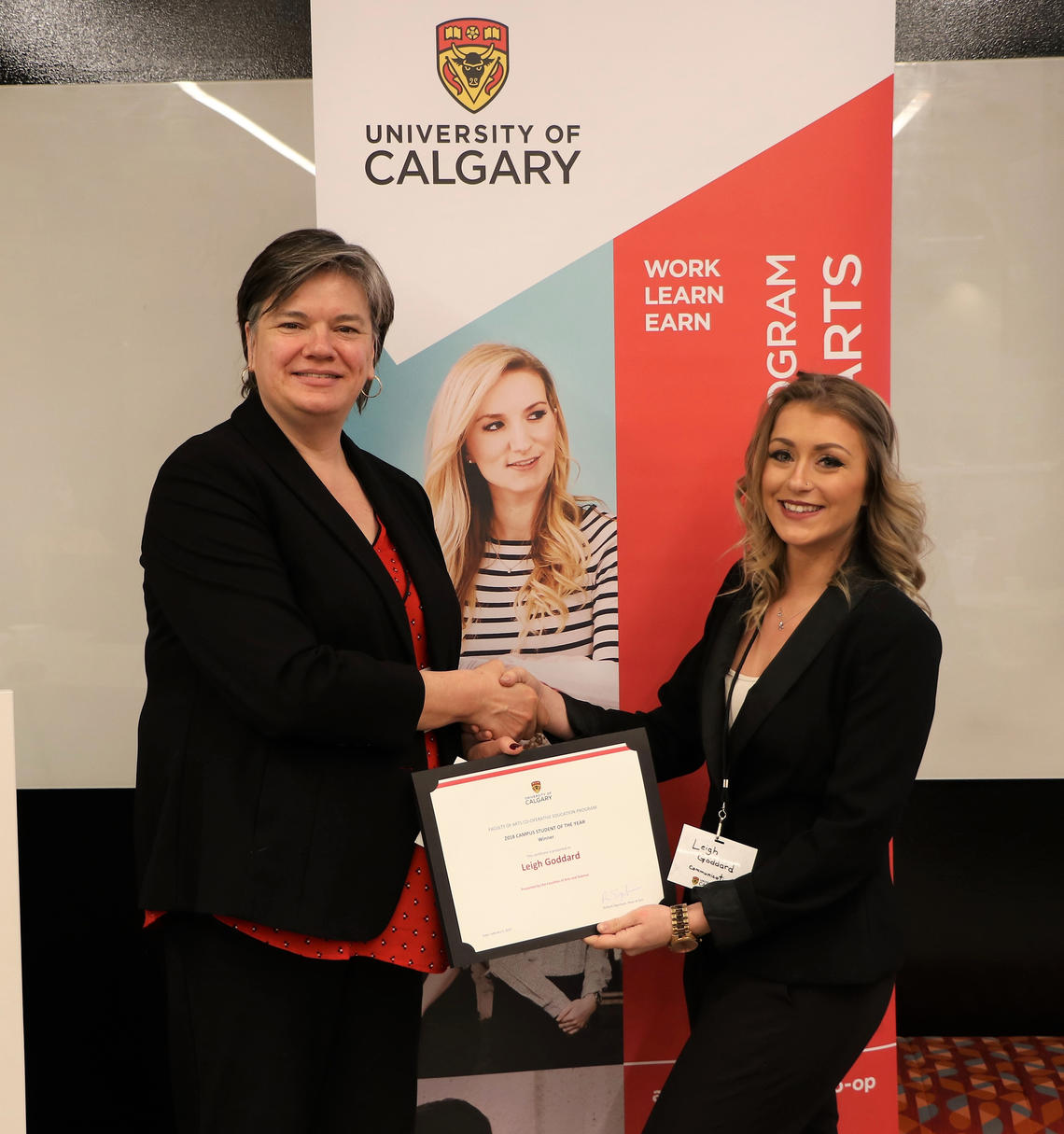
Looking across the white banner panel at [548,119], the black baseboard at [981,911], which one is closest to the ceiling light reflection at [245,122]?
the white banner panel at [548,119]

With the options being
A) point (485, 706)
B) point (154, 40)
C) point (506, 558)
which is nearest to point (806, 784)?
point (485, 706)

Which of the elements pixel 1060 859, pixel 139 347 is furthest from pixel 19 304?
pixel 1060 859

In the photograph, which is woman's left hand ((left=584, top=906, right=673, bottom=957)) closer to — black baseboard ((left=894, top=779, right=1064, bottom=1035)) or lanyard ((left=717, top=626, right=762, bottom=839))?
lanyard ((left=717, top=626, right=762, bottom=839))

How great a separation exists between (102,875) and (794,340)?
104 inches

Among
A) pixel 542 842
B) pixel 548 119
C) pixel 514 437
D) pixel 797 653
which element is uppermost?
pixel 548 119

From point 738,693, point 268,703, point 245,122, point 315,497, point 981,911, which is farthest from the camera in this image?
point 981,911

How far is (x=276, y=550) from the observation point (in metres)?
1.79

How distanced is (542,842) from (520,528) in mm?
782

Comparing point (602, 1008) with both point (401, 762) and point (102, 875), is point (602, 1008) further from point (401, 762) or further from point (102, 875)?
point (102, 875)

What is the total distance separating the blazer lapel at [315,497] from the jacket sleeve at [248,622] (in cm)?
7

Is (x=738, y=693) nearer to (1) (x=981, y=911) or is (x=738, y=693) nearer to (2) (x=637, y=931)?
(2) (x=637, y=931)

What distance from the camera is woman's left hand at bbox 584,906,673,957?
1.92m

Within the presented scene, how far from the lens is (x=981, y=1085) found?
10.5ft

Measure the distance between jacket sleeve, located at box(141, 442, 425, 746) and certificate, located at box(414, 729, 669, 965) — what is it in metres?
0.20
